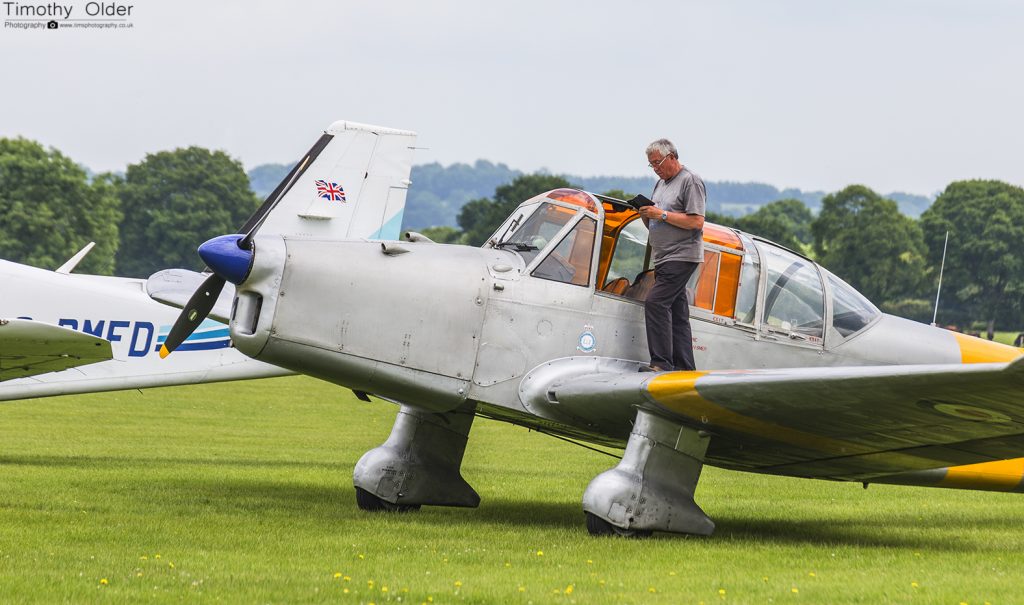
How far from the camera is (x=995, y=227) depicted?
12838 centimetres

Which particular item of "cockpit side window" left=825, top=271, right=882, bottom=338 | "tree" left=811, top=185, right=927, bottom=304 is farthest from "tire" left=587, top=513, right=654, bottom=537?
"tree" left=811, top=185, right=927, bottom=304

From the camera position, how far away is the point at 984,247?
12738cm

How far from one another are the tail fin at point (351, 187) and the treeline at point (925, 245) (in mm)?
100514

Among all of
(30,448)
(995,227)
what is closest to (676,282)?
(30,448)

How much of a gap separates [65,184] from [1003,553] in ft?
354

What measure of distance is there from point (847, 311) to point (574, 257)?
2.65 meters

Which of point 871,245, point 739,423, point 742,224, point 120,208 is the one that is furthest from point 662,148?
point 120,208

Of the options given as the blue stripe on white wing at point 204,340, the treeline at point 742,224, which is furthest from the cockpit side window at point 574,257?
the treeline at point 742,224

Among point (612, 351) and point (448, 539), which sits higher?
point (612, 351)

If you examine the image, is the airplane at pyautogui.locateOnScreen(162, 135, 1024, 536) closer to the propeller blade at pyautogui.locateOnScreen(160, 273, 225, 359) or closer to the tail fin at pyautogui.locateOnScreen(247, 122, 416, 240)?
the propeller blade at pyautogui.locateOnScreen(160, 273, 225, 359)

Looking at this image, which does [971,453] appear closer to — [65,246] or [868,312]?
[868,312]

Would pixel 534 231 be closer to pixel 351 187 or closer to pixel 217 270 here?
pixel 217 270

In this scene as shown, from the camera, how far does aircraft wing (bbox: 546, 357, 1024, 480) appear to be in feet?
28.7

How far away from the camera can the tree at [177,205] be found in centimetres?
13112
